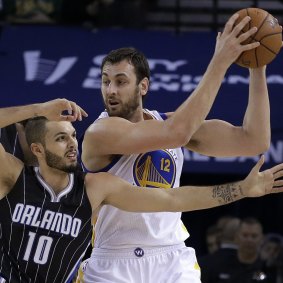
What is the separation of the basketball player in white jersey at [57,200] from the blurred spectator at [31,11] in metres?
4.84

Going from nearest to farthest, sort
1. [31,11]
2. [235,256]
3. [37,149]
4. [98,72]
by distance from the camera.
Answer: [37,149]
[98,72]
[235,256]
[31,11]

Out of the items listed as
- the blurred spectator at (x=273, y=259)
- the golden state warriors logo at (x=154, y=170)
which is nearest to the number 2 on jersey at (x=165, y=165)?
the golden state warriors logo at (x=154, y=170)

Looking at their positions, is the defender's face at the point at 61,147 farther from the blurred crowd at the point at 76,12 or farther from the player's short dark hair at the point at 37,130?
the blurred crowd at the point at 76,12

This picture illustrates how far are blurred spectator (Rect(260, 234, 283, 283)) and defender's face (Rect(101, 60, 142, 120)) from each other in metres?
4.40

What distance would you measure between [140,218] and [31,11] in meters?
5.07

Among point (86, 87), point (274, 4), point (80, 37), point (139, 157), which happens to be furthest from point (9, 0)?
point (139, 157)

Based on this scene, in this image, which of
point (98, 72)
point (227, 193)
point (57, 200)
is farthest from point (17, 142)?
point (98, 72)

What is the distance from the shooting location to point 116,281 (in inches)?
226

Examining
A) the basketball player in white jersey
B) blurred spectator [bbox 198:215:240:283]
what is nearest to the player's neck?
the basketball player in white jersey

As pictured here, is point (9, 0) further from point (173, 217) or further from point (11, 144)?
point (173, 217)

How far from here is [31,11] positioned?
10406 millimetres

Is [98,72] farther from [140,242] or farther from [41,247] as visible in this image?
[41,247]

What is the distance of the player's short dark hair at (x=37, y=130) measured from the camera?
5578mm

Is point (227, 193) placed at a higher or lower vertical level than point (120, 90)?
lower
